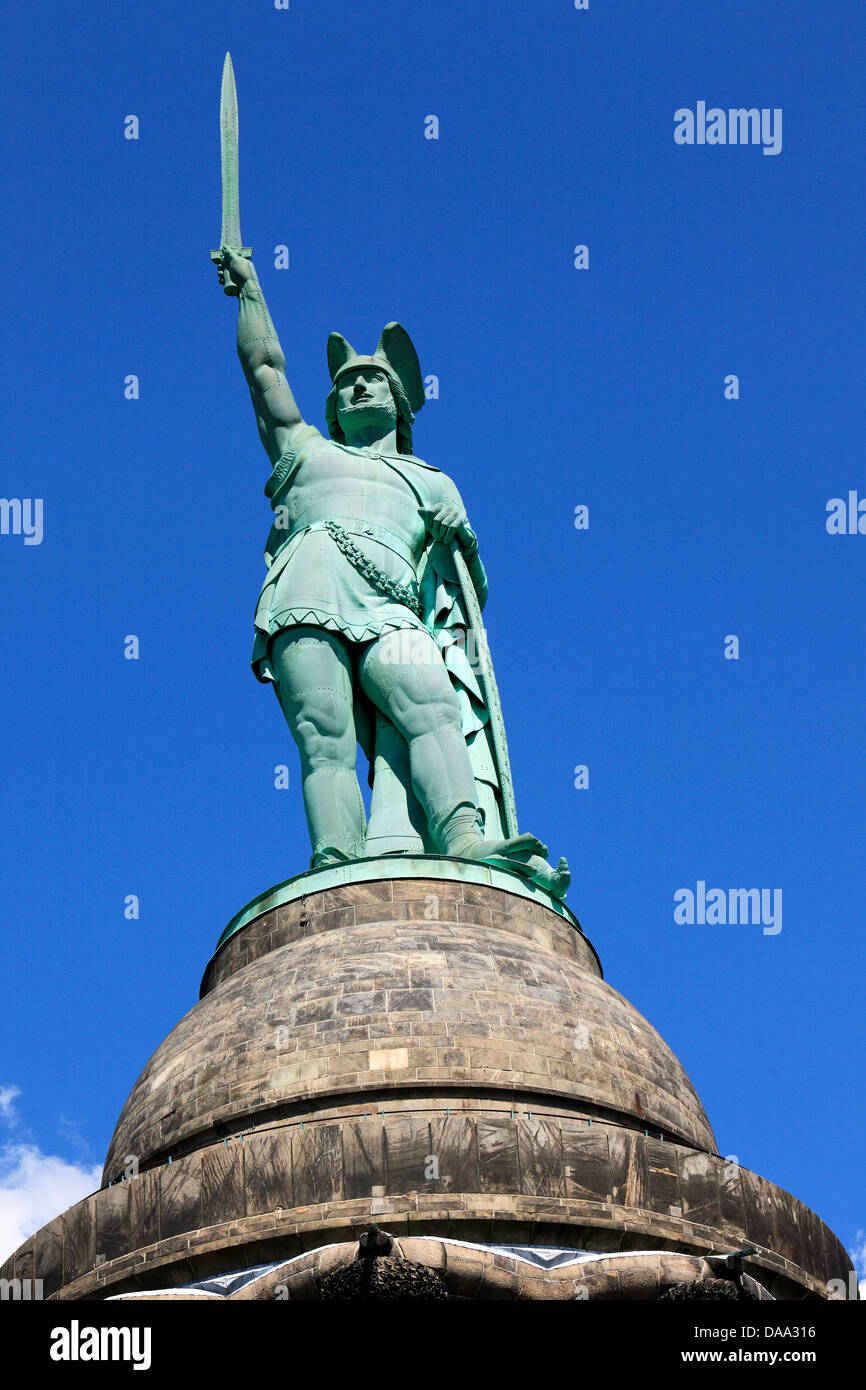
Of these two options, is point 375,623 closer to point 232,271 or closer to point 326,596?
point 326,596

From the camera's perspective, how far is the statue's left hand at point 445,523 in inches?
744

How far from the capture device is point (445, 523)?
18922mm

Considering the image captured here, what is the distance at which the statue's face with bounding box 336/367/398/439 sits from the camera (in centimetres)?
1988

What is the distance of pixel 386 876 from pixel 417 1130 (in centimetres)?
327

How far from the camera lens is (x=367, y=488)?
18.9 meters

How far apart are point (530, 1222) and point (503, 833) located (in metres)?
6.04

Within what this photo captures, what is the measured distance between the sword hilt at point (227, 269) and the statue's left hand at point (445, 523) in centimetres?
345

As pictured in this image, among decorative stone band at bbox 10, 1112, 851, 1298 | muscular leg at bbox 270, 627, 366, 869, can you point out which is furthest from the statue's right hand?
decorative stone band at bbox 10, 1112, 851, 1298

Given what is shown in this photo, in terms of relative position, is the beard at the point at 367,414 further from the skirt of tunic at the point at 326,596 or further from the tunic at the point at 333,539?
the skirt of tunic at the point at 326,596

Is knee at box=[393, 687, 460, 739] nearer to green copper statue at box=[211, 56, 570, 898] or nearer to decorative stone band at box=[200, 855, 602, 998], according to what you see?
green copper statue at box=[211, 56, 570, 898]

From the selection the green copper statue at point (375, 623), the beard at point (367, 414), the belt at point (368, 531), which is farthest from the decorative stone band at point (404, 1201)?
the beard at point (367, 414)

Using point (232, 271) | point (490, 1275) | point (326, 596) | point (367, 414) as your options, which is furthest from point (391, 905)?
point (232, 271)

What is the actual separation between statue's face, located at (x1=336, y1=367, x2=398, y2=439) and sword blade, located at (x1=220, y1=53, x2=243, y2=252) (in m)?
2.06
